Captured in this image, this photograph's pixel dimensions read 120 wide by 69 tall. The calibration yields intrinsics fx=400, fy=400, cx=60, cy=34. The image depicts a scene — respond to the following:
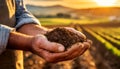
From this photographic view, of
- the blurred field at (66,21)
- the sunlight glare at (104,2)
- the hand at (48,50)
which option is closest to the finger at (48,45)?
the hand at (48,50)

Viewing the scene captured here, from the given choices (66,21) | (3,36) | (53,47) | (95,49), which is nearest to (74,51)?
(53,47)

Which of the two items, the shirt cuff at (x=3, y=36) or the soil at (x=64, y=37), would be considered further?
the soil at (x=64, y=37)

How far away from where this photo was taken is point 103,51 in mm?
5117

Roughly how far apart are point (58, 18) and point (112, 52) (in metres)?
1.40

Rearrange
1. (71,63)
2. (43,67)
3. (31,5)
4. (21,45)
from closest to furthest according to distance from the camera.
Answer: (21,45)
(43,67)
(71,63)
(31,5)

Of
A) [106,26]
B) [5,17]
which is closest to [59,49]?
[5,17]

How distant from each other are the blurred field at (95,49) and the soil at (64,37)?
267 cm

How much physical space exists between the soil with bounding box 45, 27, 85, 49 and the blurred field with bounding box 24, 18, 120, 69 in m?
2.67

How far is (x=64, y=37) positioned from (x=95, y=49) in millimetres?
4009

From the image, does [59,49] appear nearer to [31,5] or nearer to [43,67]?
[43,67]

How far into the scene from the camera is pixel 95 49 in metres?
5.25

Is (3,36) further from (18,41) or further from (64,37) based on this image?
(64,37)

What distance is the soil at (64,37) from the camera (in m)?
1.21

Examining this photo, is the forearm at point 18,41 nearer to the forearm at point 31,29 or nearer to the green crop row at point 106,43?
the forearm at point 31,29
